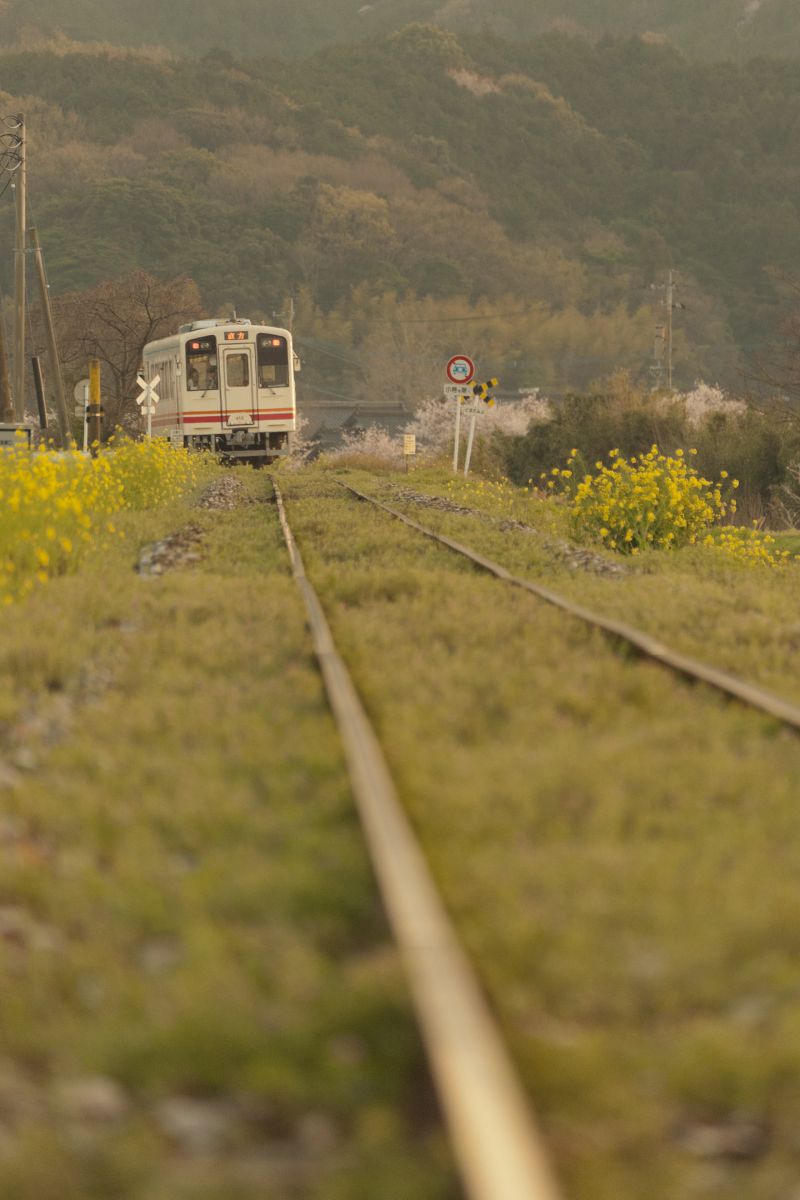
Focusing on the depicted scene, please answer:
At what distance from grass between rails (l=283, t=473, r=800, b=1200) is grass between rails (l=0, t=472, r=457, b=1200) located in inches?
10.0

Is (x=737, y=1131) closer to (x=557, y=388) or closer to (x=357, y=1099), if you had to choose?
(x=357, y=1099)

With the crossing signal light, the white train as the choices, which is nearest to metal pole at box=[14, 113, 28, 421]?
the white train

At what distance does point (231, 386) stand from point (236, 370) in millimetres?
389

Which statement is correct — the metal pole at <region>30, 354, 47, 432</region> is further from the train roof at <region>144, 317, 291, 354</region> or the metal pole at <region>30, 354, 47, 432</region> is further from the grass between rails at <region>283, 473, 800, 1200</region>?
the grass between rails at <region>283, 473, 800, 1200</region>

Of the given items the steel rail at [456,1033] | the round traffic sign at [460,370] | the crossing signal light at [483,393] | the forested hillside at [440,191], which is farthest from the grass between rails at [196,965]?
the forested hillside at [440,191]

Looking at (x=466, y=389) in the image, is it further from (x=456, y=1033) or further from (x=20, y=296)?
(x=456, y=1033)

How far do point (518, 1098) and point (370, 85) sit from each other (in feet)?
574

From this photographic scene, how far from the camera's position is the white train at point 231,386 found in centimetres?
3425

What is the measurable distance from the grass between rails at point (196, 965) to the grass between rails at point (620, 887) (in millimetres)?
254

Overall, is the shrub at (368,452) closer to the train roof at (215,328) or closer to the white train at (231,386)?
the white train at (231,386)

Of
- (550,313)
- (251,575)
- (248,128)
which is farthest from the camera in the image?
(248,128)

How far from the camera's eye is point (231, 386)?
3469 centimetres

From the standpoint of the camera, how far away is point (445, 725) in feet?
18.1

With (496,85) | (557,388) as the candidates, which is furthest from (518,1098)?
(496,85)
